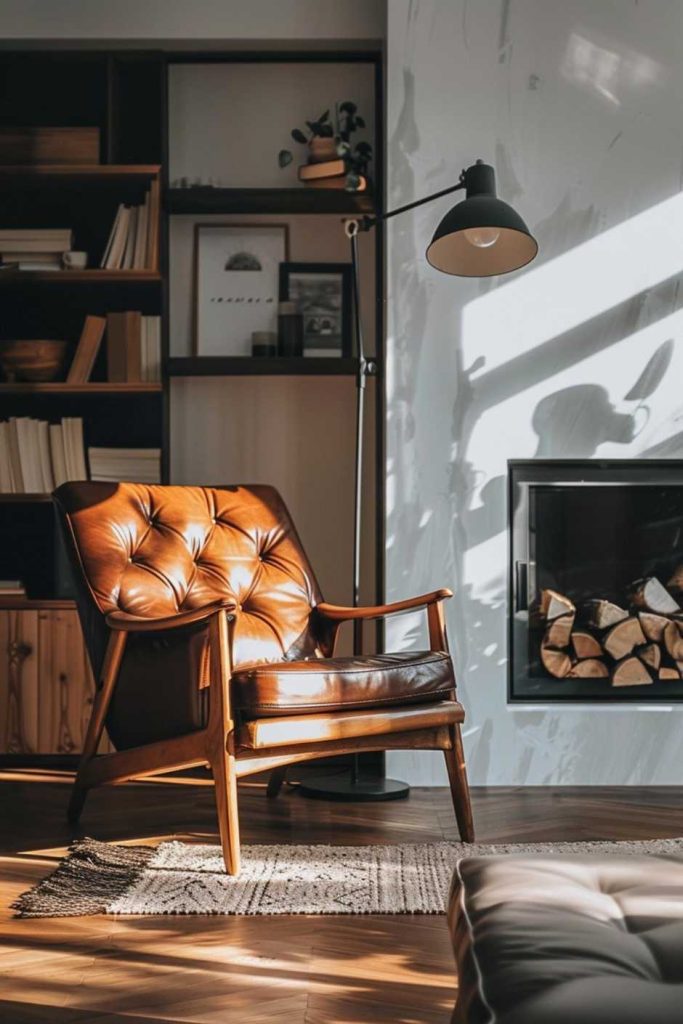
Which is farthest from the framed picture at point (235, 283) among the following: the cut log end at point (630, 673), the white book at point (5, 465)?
the cut log end at point (630, 673)

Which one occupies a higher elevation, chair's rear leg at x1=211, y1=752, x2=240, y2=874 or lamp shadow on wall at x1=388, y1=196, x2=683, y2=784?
lamp shadow on wall at x1=388, y1=196, x2=683, y2=784

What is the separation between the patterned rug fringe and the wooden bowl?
180 centimetres

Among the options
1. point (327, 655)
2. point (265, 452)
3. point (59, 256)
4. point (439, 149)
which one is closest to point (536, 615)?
point (327, 655)

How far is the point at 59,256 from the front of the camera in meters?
4.21

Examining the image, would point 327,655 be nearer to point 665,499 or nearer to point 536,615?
point 536,615

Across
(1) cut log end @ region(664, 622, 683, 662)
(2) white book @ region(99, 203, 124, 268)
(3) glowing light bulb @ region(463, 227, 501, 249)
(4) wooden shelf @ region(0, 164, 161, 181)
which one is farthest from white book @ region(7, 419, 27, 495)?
(1) cut log end @ region(664, 622, 683, 662)

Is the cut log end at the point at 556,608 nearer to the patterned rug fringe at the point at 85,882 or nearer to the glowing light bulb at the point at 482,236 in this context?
the glowing light bulb at the point at 482,236

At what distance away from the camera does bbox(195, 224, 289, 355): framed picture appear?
14.3ft

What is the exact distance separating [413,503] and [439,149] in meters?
1.13

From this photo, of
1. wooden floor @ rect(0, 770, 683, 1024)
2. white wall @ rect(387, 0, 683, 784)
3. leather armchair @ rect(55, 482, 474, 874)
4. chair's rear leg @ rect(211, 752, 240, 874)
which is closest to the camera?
wooden floor @ rect(0, 770, 683, 1024)

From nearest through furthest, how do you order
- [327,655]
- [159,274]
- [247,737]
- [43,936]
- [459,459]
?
[43,936] < [247,737] < [327,655] < [459,459] < [159,274]

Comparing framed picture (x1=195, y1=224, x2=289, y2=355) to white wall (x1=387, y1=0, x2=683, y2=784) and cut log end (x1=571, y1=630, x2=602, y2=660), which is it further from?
cut log end (x1=571, y1=630, x2=602, y2=660)

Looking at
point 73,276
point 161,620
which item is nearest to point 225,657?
point 161,620

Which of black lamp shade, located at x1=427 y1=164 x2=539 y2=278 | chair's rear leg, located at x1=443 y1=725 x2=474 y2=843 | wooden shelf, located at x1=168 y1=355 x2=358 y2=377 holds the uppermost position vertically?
black lamp shade, located at x1=427 y1=164 x2=539 y2=278
